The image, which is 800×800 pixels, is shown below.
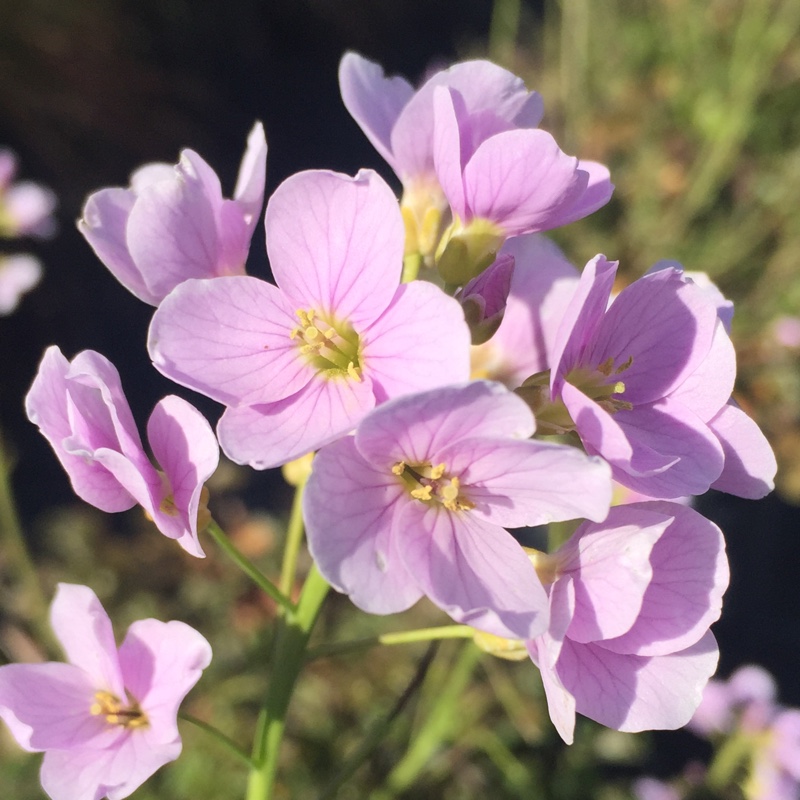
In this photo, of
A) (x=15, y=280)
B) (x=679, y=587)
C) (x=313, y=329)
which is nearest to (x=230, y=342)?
(x=313, y=329)

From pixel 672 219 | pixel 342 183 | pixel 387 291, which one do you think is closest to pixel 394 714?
pixel 387 291

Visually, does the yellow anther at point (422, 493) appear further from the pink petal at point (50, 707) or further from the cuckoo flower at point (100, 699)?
the pink petal at point (50, 707)

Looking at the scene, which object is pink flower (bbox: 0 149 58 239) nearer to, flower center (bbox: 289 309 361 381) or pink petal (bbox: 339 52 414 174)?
pink petal (bbox: 339 52 414 174)

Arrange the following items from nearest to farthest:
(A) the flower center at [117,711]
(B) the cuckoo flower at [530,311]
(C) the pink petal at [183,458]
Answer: (C) the pink petal at [183,458]
(A) the flower center at [117,711]
(B) the cuckoo flower at [530,311]

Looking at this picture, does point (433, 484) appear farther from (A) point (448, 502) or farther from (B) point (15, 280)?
(B) point (15, 280)

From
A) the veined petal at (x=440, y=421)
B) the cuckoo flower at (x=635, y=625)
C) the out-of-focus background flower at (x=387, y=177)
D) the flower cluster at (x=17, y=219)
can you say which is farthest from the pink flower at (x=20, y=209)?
the cuckoo flower at (x=635, y=625)

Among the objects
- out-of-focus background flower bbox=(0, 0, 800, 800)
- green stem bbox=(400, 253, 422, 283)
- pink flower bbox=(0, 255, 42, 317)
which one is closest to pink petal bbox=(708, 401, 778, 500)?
green stem bbox=(400, 253, 422, 283)

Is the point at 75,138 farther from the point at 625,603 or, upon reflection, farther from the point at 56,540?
the point at 625,603
